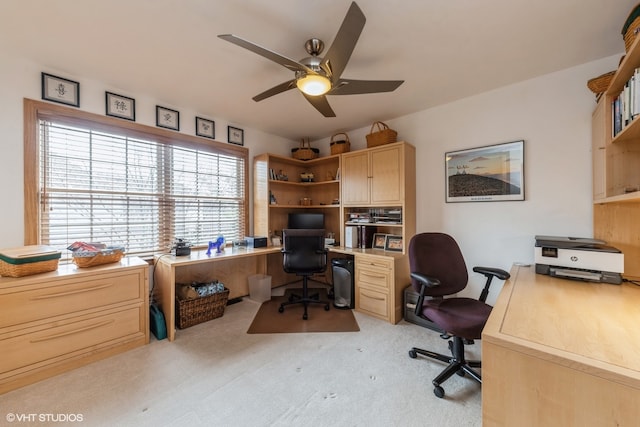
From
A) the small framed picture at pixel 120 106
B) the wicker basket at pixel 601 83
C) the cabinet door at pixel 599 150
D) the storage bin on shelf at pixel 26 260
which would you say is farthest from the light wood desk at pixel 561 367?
the small framed picture at pixel 120 106

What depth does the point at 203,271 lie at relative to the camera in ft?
10.2

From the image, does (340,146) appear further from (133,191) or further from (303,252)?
(133,191)

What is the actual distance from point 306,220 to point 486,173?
2.37 metres

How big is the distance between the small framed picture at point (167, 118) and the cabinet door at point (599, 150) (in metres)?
3.90

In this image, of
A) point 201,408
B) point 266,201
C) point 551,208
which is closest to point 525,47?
point 551,208

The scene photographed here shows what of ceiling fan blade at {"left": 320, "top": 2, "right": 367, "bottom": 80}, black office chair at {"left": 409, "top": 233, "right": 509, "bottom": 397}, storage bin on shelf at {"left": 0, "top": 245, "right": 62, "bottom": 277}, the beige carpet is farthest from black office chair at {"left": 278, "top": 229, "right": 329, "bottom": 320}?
storage bin on shelf at {"left": 0, "top": 245, "right": 62, "bottom": 277}

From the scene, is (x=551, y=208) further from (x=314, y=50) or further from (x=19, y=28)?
(x=19, y=28)

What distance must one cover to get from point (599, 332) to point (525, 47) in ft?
6.58

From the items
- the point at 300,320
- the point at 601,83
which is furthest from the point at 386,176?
the point at 300,320

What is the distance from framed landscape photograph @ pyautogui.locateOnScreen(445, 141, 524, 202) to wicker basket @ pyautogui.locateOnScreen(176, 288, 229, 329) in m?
2.88

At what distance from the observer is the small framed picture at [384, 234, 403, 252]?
3.08m

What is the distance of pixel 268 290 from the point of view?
341 cm

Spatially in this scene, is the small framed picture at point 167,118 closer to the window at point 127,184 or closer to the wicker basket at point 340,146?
the window at point 127,184

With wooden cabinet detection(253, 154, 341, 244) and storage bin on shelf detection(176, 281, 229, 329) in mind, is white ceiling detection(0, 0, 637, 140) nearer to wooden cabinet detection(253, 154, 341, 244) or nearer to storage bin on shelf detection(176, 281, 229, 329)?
wooden cabinet detection(253, 154, 341, 244)
